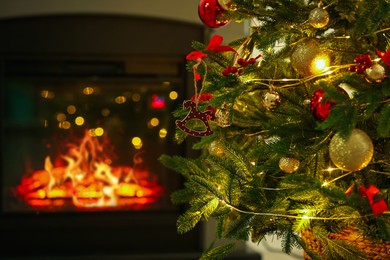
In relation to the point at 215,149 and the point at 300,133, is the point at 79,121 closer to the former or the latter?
the point at 215,149

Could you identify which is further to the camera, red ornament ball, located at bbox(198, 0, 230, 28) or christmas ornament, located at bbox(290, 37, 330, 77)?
red ornament ball, located at bbox(198, 0, 230, 28)

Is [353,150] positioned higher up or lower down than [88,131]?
lower down

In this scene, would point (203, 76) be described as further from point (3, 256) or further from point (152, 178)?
point (3, 256)

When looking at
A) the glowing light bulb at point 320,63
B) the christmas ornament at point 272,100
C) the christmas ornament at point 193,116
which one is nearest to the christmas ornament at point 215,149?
the christmas ornament at point 193,116

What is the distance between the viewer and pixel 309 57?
1198mm

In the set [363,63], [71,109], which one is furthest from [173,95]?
[363,63]

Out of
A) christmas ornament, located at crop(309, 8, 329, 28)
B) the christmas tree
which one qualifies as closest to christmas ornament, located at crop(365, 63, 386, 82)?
the christmas tree

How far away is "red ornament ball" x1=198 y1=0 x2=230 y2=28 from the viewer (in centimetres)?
141

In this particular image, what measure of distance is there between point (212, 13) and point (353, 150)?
0.54 metres

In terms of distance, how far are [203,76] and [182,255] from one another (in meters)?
1.82

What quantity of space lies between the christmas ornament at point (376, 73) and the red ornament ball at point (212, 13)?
44 centimetres

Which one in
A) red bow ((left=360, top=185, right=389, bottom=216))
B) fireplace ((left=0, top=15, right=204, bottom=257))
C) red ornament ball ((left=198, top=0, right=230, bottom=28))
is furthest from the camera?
fireplace ((left=0, top=15, right=204, bottom=257))

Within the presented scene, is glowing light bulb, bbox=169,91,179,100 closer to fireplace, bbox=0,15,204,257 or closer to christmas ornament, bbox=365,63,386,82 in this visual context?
fireplace, bbox=0,15,204,257

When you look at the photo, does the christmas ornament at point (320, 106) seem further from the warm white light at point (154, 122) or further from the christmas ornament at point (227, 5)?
the warm white light at point (154, 122)
